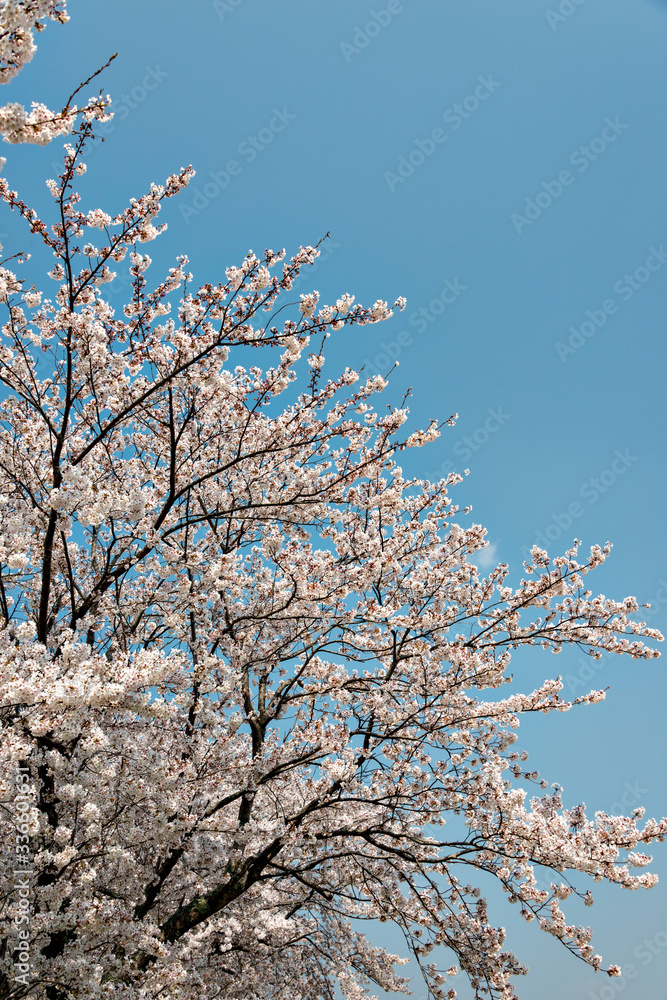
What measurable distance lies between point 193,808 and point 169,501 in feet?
11.5

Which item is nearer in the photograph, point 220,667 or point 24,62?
point 24,62

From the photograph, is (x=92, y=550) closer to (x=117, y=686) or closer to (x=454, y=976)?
(x=117, y=686)

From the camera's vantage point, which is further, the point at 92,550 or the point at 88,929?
the point at 92,550

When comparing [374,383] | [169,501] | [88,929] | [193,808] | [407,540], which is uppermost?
[374,383]

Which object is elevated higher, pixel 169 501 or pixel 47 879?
pixel 169 501

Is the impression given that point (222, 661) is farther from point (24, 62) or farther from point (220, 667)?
point (24, 62)

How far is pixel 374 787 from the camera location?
7.23 m

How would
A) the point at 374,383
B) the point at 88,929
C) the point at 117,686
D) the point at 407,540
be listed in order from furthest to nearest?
the point at 407,540, the point at 374,383, the point at 88,929, the point at 117,686

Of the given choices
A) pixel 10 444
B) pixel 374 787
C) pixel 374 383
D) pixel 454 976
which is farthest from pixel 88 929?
pixel 374 383

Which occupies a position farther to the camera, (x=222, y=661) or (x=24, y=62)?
(x=222, y=661)

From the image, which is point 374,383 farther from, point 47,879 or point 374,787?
point 47,879

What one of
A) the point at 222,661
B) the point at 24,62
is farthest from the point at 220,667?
the point at 24,62

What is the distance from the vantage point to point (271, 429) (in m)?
7.84

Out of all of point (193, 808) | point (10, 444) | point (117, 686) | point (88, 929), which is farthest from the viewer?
point (10, 444)
